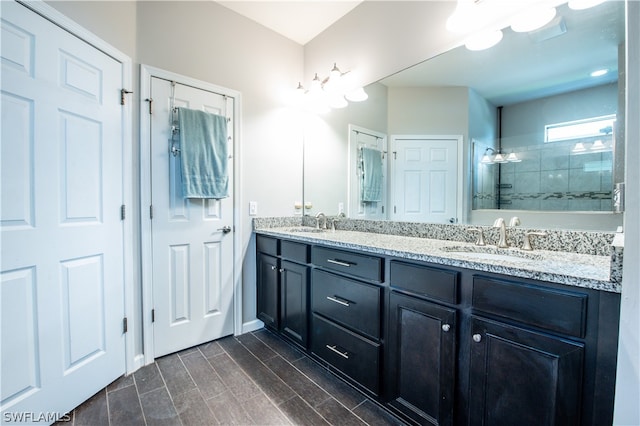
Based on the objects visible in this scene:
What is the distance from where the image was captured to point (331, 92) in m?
2.45

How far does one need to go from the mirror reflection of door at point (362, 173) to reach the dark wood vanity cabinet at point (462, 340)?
2.26 feet

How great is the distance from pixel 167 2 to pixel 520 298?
2.70m

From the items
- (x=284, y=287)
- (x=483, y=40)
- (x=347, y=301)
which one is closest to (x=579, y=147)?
(x=483, y=40)

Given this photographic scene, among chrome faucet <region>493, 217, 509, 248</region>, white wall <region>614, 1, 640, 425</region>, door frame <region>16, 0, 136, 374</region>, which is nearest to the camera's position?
white wall <region>614, 1, 640, 425</region>

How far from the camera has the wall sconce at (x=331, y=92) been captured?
232 centimetres

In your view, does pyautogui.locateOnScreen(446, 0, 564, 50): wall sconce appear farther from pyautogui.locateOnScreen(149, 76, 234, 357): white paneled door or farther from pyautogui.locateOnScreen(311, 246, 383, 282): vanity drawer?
pyautogui.locateOnScreen(149, 76, 234, 357): white paneled door

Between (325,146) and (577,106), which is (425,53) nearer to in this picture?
(577,106)

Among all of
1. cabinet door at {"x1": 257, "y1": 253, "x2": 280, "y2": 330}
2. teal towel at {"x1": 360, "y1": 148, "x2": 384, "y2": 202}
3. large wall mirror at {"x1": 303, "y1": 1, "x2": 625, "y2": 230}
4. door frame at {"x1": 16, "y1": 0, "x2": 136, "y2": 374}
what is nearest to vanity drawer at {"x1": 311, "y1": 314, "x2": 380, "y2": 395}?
cabinet door at {"x1": 257, "y1": 253, "x2": 280, "y2": 330}

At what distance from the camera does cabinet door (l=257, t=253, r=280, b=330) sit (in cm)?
216

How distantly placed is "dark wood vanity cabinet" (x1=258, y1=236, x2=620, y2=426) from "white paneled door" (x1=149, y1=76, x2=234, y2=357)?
2.82ft

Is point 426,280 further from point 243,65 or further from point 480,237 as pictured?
point 243,65

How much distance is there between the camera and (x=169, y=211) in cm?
197

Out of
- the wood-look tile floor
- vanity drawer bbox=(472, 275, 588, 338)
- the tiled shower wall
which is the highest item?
the tiled shower wall

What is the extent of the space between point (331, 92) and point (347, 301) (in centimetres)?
180
